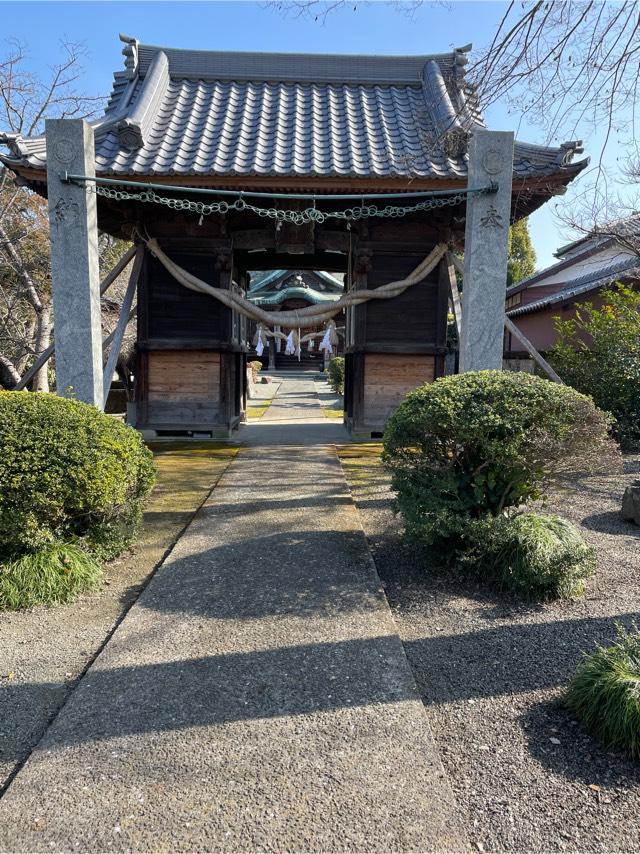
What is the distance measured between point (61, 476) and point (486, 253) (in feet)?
16.3

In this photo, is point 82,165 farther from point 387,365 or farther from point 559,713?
point 559,713

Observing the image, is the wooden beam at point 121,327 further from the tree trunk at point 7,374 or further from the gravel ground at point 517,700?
the gravel ground at point 517,700

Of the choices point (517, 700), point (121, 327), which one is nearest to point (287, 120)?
point (121, 327)

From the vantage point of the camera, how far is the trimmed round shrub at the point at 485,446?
3.43 m

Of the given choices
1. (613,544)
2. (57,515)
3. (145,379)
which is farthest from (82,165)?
(613,544)

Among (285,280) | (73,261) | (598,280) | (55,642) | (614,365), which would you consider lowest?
(55,642)

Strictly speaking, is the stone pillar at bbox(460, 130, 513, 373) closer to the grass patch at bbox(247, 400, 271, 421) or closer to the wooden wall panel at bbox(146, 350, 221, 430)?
the wooden wall panel at bbox(146, 350, 221, 430)

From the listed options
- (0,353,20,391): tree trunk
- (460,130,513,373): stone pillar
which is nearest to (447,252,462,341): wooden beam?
(460,130,513,373): stone pillar

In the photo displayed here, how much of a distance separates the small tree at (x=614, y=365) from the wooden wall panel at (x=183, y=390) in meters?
5.71

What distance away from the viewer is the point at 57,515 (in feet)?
11.1

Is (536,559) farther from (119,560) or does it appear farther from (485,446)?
(119,560)

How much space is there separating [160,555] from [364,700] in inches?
90.0

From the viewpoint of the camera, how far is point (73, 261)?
5789mm

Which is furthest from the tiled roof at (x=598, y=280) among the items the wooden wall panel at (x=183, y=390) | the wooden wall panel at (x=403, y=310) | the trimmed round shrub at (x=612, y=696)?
the trimmed round shrub at (x=612, y=696)
